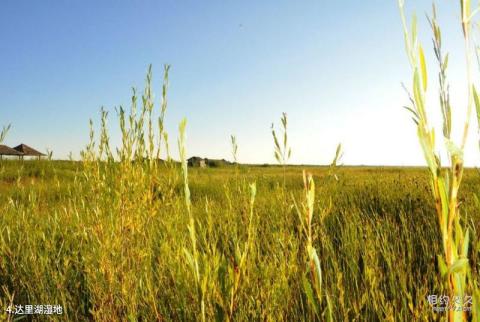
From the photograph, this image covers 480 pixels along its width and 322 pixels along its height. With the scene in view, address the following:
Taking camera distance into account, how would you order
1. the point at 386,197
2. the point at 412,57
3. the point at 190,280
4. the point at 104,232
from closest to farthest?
the point at 412,57 < the point at 190,280 < the point at 104,232 < the point at 386,197

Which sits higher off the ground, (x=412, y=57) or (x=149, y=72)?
(x=149, y=72)

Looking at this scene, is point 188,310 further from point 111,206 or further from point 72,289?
point 72,289

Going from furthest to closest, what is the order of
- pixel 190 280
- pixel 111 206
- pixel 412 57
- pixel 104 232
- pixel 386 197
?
pixel 386 197 → pixel 111 206 → pixel 104 232 → pixel 190 280 → pixel 412 57

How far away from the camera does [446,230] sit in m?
0.63

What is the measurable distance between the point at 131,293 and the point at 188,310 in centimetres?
34

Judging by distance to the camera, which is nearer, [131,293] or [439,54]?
[439,54]

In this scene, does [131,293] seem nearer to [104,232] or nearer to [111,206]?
[104,232]

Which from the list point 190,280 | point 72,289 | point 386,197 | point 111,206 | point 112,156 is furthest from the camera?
point 386,197

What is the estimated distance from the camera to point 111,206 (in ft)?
7.43

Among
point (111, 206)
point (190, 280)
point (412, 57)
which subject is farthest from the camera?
point (111, 206)

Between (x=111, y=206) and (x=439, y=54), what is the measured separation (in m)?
2.06

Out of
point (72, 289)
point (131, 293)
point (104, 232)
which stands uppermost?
point (104, 232)

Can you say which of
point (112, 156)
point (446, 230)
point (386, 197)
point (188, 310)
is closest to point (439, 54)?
point (446, 230)

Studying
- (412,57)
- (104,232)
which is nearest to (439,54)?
(412,57)
